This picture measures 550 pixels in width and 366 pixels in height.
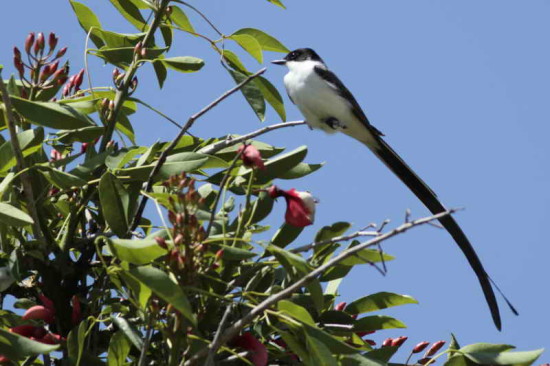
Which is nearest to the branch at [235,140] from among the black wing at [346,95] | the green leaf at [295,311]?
the green leaf at [295,311]

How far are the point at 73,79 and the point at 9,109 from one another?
2.20 ft

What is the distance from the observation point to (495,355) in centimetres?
223

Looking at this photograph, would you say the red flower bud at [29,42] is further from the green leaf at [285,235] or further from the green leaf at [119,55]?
the green leaf at [285,235]

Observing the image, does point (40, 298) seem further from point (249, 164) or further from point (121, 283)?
point (249, 164)

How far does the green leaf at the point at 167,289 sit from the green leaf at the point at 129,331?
0.25 meters

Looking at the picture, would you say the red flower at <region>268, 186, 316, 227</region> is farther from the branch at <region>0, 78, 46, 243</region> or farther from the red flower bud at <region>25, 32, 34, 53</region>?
the red flower bud at <region>25, 32, 34, 53</region>

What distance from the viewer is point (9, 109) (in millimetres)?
2061

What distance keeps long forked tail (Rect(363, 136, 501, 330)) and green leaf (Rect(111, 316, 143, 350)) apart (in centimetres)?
108

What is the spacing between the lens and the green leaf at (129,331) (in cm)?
198

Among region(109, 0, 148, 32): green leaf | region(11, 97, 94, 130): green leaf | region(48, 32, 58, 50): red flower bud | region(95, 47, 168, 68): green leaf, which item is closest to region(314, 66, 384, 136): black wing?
region(109, 0, 148, 32): green leaf

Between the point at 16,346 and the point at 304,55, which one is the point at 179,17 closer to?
the point at 16,346

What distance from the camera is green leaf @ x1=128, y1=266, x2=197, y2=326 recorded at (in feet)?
5.64

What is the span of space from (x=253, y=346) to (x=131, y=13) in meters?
1.10

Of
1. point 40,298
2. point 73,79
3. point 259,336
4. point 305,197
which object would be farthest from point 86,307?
point 73,79
